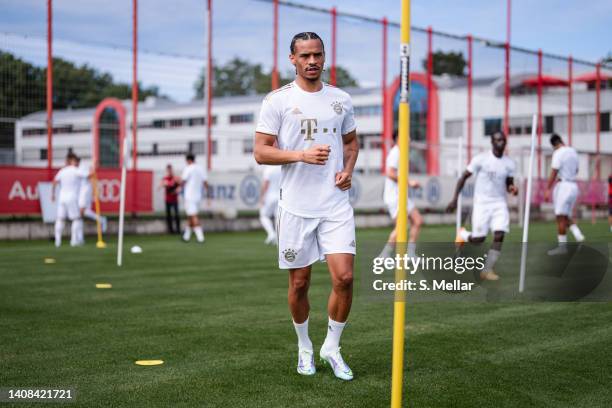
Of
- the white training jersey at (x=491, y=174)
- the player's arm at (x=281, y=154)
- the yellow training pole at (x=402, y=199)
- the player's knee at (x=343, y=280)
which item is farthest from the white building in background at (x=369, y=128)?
the yellow training pole at (x=402, y=199)

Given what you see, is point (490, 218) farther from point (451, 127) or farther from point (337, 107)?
point (451, 127)

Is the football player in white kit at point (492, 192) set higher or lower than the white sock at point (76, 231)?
higher

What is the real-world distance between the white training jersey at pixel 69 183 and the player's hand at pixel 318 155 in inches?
542

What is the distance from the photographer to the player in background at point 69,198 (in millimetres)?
17906

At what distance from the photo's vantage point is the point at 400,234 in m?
3.87

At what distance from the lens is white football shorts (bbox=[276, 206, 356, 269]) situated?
5570 millimetres

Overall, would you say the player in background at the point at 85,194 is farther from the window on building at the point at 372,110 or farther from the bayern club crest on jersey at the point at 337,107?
the bayern club crest on jersey at the point at 337,107

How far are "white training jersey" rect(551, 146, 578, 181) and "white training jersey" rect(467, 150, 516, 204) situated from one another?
483cm

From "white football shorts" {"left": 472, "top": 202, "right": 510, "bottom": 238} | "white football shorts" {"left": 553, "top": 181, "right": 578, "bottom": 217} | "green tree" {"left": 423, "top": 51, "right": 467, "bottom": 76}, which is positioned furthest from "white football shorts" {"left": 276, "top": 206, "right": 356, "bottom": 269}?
"green tree" {"left": 423, "top": 51, "right": 467, "bottom": 76}

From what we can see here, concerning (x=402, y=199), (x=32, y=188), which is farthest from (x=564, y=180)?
(x=402, y=199)

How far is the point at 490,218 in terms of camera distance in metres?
11.6

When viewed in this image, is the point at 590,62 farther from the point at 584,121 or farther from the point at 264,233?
the point at 264,233

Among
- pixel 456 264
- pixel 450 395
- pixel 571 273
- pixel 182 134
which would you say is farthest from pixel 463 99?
pixel 450 395

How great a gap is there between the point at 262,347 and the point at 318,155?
2.10 m
